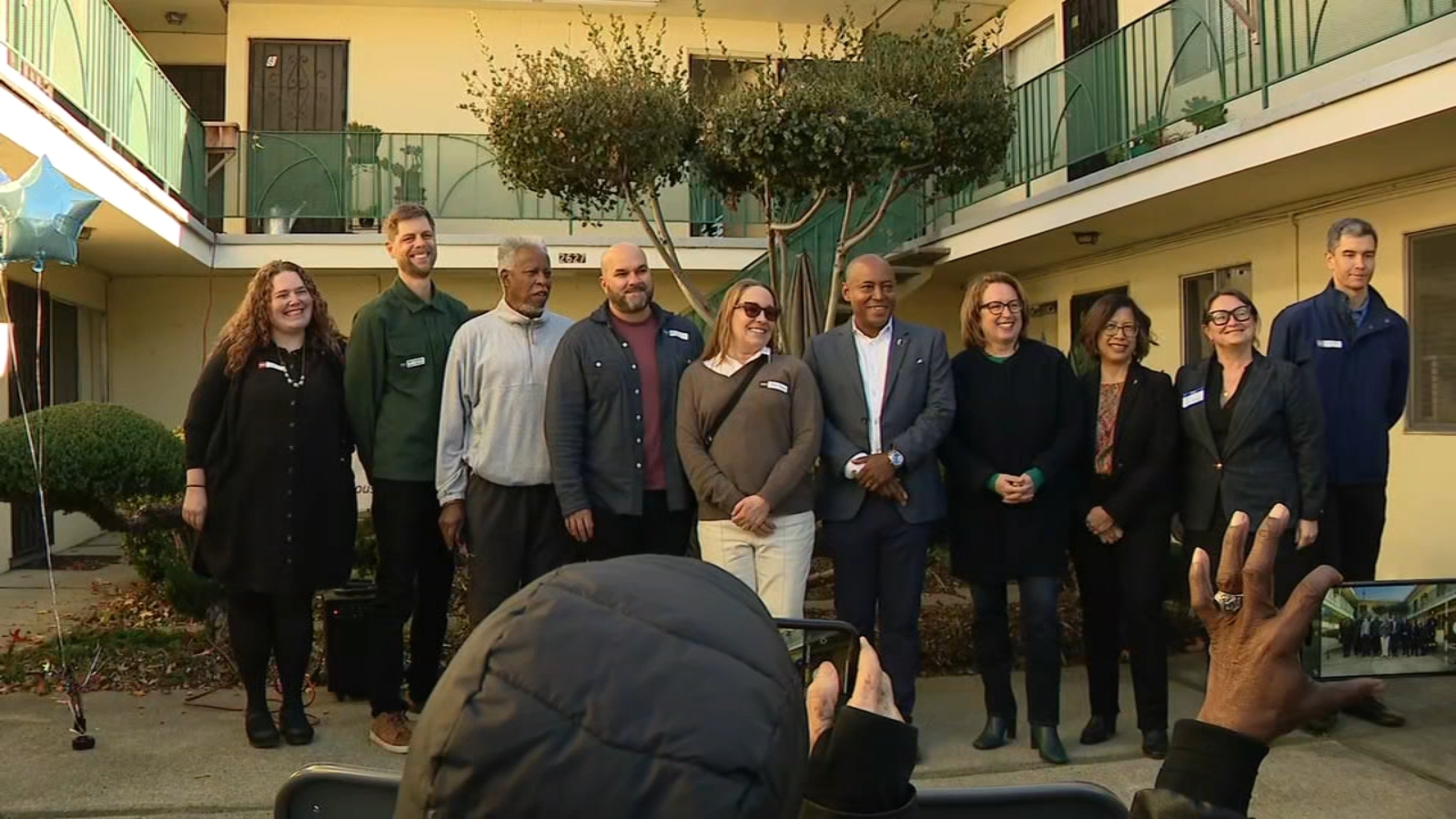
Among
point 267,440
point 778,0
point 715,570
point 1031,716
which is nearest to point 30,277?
point 267,440

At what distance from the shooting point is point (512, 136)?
8312 millimetres

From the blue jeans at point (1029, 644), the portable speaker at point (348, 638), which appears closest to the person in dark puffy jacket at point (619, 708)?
the blue jeans at point (1029, 644)

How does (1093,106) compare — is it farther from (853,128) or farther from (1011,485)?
(1011,485)

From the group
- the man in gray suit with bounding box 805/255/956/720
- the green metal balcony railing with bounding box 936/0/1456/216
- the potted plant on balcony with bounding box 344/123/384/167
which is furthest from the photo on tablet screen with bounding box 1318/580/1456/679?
the potted plant on balcony with bounding box 344/123/384/167

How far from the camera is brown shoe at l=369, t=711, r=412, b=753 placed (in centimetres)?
466

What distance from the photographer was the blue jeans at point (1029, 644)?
15.2 ft

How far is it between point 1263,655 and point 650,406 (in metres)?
3.48

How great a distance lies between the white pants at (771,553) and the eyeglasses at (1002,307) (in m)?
1.14

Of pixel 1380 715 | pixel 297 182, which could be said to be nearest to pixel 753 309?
pixel 1380 715

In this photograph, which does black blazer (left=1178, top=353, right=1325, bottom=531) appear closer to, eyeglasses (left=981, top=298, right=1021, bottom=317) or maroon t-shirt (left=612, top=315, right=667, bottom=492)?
eyeglasses (left=981, top=298, right=1021, bottom=317)

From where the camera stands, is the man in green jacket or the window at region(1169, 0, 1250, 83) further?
the window at region(1169, 0, 1250, 83)

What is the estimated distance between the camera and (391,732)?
4.70m

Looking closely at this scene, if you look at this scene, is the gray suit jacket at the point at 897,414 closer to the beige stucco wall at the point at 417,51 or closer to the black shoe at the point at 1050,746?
the black shoe at the point at 1050,746

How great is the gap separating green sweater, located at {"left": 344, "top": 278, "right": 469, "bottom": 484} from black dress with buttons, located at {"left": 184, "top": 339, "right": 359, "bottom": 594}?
0.53ft
